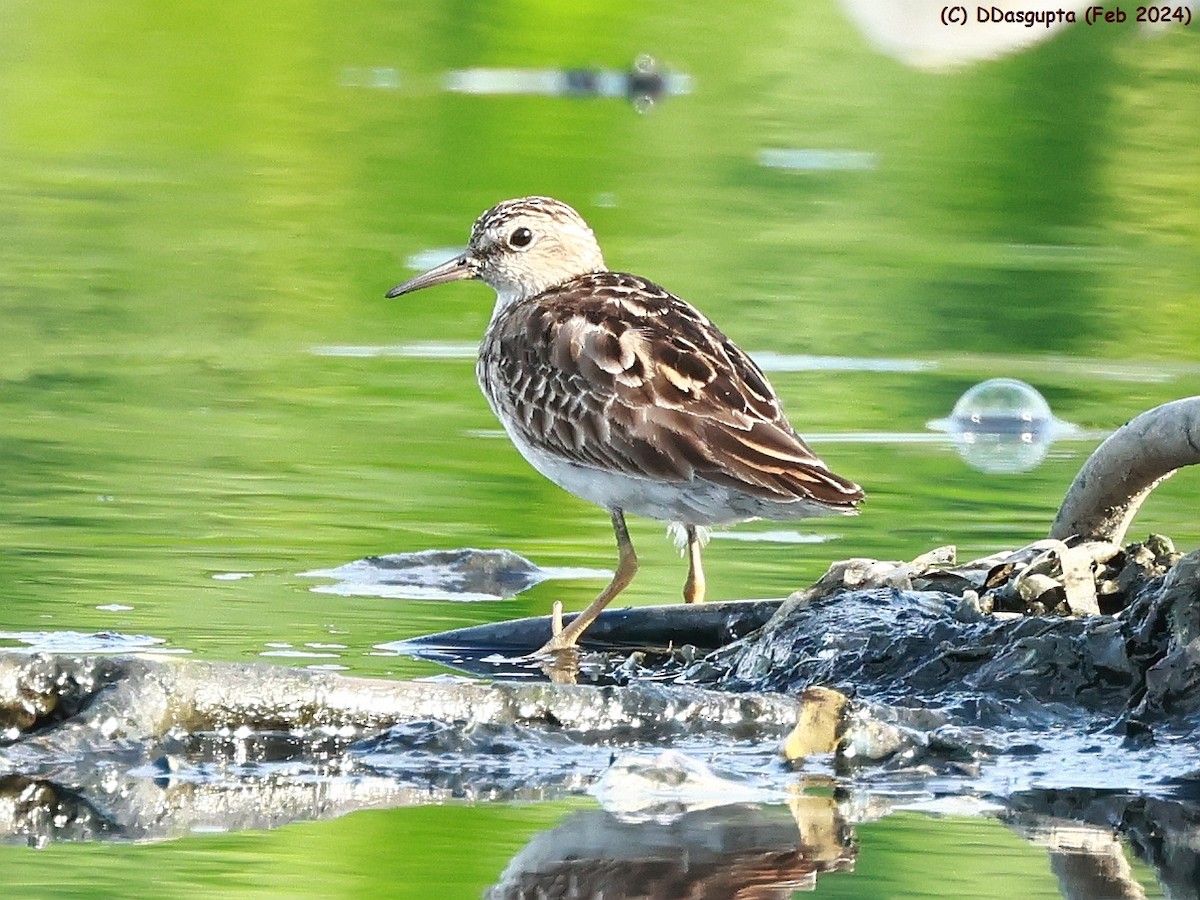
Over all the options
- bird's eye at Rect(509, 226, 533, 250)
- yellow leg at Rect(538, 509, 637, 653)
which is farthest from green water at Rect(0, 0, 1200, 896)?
bird's eye at Rect(509, 226, 533, 250)

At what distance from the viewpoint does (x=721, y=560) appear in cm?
780

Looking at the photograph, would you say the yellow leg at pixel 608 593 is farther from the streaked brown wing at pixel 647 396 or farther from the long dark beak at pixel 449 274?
the long dark beak at pixel 449 274

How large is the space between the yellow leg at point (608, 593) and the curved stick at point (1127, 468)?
1.17 m

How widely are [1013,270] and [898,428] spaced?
156 inches

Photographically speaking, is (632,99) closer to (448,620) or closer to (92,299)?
(92,299)

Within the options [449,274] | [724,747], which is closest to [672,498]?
[449,274]

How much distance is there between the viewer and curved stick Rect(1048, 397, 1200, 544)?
5969mm

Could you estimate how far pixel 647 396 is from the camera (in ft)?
23.4

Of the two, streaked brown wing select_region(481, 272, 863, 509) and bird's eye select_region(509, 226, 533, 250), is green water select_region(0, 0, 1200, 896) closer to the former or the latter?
streaked brown wing select_region(481, 272, 863, 509)

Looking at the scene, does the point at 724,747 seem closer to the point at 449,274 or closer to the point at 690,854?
the point at 690,854

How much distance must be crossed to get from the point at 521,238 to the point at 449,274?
0.33 meters

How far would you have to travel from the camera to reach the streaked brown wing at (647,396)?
6.89 metres

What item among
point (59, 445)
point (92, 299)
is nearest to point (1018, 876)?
point (59, 445)

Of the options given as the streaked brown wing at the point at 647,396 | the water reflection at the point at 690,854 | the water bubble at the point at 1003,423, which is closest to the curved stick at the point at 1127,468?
the streaked brown wing at the point at 647,396
